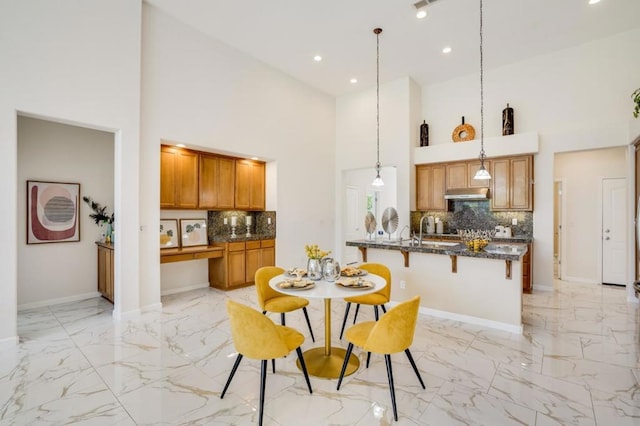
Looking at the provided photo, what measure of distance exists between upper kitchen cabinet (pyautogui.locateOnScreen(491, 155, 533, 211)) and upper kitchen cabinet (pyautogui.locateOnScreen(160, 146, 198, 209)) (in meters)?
5.31

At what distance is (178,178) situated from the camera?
5.07 metres

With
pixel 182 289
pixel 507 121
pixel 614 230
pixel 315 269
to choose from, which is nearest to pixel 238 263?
pixel 182 289

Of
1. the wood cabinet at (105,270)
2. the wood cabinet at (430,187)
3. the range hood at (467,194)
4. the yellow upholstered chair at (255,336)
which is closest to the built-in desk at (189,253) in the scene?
the wood cabinet at (105,270)

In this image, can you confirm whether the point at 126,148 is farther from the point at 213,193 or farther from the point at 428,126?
the point at 428,126

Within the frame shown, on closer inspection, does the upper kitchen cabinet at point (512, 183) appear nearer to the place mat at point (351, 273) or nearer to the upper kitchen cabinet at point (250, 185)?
the place mat at point (351, 273)

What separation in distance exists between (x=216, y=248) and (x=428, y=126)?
497 centimetres

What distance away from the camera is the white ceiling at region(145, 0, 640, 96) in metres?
4.22

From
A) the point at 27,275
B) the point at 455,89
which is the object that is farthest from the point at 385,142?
the point at 27,275

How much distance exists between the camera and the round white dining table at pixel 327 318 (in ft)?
8.13

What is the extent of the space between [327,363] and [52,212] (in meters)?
4.58

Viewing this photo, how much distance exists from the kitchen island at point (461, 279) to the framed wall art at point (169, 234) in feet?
10.2

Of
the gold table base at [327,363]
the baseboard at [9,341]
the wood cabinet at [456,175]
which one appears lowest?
the gold table base at [327,363]

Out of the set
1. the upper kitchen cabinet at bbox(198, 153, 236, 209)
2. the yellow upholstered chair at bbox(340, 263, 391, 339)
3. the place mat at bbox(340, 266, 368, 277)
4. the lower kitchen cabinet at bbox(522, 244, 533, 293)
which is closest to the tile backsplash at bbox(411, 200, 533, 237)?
the lower kitchen cabinet at bbox(522, 244, 533, 293)

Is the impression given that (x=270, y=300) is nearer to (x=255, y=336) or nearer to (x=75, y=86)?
(x=255, y=336)
